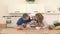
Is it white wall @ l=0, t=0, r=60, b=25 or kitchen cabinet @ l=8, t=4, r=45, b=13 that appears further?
white wall @ l=0, t=0, r=60, b=25

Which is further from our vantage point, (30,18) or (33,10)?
(33,10)

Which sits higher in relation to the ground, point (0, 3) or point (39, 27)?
point (0, 3)

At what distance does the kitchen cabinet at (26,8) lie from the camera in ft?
15.2

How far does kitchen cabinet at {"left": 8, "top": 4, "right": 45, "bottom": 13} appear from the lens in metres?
4.63

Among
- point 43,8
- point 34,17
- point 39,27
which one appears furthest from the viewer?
point 43,8

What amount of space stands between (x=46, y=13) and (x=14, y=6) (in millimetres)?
1011

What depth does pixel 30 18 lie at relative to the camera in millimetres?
3793

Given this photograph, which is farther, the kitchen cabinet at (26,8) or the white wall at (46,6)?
the white wall at (46,6)

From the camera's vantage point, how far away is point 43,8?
4621 millimetres

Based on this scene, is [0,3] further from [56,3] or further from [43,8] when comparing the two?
[56,3]

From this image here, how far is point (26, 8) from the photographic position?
4645mm

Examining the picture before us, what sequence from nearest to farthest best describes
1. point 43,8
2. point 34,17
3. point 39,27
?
point 39,27 < point 34,17 < point 43,8

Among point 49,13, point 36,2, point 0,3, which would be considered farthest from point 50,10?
point 0,3

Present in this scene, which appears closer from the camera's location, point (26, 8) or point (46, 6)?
point (26, 8)
